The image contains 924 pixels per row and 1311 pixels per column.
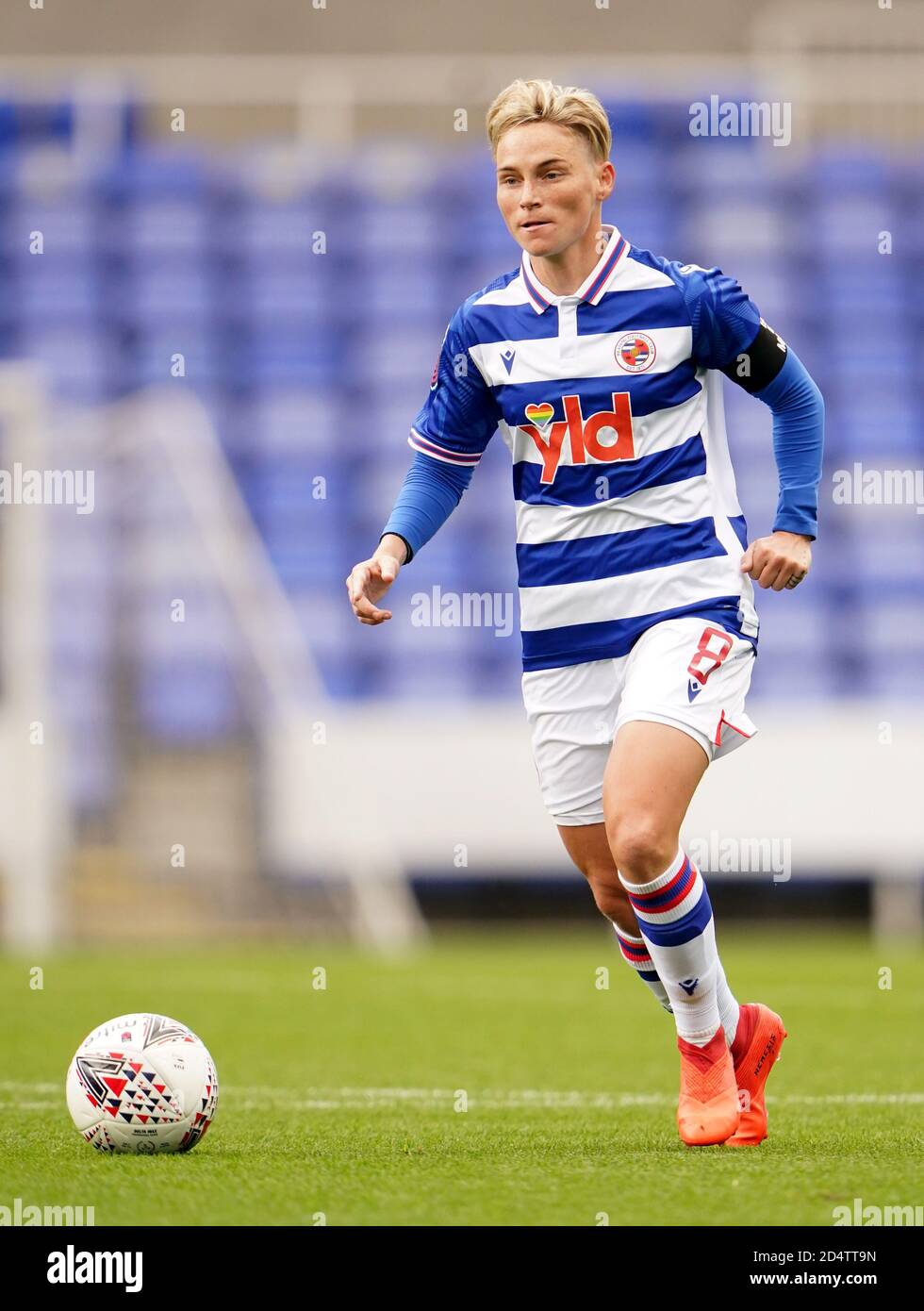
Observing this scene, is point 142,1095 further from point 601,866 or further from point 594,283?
point 594,283

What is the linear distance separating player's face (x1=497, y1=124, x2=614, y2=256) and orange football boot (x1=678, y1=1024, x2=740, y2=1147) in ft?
5.75

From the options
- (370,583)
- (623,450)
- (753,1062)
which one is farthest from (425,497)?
(753,1062)

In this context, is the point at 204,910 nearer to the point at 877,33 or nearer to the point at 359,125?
the point at 359,125

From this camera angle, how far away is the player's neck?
4.14 meters

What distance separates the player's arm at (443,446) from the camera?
4305mm

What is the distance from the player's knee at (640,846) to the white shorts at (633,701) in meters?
0.22

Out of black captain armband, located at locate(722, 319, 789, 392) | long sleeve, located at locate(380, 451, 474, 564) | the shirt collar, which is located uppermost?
the shirt collar

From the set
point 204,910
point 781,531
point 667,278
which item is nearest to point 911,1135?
point 781,531

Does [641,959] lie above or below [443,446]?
below

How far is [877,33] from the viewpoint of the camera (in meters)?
18.4

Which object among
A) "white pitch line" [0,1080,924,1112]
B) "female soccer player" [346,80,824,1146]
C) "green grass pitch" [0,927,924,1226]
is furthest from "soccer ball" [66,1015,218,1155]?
"female soccer player" [346,80,824,1146]

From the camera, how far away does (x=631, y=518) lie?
4.08m

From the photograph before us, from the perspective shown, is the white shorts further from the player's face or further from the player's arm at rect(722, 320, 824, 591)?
the player's face

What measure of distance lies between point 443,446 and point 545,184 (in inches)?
27.3
